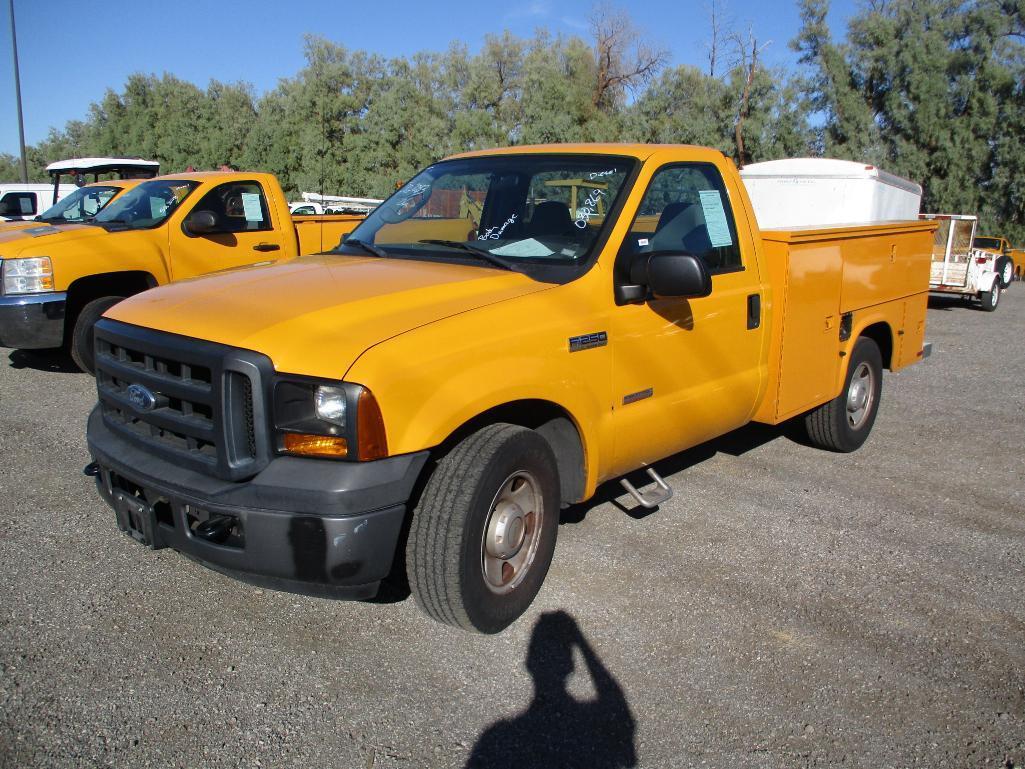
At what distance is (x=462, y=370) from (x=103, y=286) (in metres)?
5.86

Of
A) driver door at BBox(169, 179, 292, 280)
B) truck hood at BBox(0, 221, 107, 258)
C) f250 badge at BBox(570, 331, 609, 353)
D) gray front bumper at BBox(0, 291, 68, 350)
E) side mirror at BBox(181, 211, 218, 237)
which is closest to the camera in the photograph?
f250 badge at BBox(570, 331, 609, 353)

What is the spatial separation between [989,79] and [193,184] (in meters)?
29.4

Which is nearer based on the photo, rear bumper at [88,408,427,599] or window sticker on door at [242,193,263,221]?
rear bumper at [88,408,427,599]

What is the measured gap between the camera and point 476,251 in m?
3.96

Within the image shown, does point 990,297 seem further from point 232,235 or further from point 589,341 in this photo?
point 589,341

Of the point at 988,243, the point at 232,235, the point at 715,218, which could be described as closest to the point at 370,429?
the point at 715,218

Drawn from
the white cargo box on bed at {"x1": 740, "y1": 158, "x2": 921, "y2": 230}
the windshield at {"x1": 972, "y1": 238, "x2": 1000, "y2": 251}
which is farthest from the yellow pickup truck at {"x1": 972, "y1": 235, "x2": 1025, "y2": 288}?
the white cargo box on bed at {"x1": 740, "y1": 158, "x2": 921, "y2": 230}

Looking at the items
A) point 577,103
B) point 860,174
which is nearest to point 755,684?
point 860,174

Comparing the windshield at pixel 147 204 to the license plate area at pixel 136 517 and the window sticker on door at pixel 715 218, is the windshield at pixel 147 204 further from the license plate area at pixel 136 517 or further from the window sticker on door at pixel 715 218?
the window sticker on door at pixel 715 218

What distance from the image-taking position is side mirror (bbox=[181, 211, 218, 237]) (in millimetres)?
7898

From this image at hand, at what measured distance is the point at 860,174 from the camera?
10.1 metres

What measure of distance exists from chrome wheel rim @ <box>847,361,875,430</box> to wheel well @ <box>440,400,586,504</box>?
2856mm

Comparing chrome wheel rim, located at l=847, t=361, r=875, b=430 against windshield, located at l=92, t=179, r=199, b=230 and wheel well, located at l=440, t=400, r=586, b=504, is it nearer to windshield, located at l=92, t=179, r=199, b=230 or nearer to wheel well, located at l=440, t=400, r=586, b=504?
wheel well, located at l=440, t=400, r=586, b=504

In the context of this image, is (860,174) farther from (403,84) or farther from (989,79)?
(403,84)
